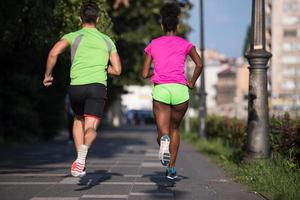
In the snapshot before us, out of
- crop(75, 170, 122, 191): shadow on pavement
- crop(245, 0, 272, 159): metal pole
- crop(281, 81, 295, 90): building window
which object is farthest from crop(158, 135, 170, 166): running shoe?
crop(281, 81, 295, 90): building window

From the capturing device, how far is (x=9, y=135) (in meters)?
23.2

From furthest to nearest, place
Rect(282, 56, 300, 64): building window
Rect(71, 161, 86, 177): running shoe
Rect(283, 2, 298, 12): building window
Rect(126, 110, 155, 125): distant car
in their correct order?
Rect(282, 56, 300, 64): building window < Rect(283, 2, 298, 12): building window < Rect(126, 110, 155, 125): distant car < Rect(71, 161, 86, 177): running shoe

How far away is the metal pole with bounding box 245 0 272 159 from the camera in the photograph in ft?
37.9

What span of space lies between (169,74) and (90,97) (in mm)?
1039

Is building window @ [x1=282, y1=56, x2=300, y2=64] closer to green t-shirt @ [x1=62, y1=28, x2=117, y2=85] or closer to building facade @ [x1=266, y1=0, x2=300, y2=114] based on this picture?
building facade @ [x1=266, y1=0, x2=300, y2=114]

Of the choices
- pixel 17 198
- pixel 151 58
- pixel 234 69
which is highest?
pixel 234 69

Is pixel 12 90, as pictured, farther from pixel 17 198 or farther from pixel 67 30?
pixel 17 198

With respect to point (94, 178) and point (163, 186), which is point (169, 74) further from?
point (94, 178)

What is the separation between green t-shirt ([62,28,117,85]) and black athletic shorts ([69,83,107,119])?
6 cm

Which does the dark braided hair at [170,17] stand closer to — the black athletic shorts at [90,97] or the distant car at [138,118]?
the black athletic shorts at [90,97]

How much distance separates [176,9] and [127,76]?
28.7m

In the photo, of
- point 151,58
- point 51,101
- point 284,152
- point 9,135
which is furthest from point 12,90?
point 151,58

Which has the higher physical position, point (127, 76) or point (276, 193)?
point (127, 76)

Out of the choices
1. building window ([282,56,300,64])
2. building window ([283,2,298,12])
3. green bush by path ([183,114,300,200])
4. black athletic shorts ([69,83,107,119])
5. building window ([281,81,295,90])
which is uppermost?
building window ([283,2,298,12])
